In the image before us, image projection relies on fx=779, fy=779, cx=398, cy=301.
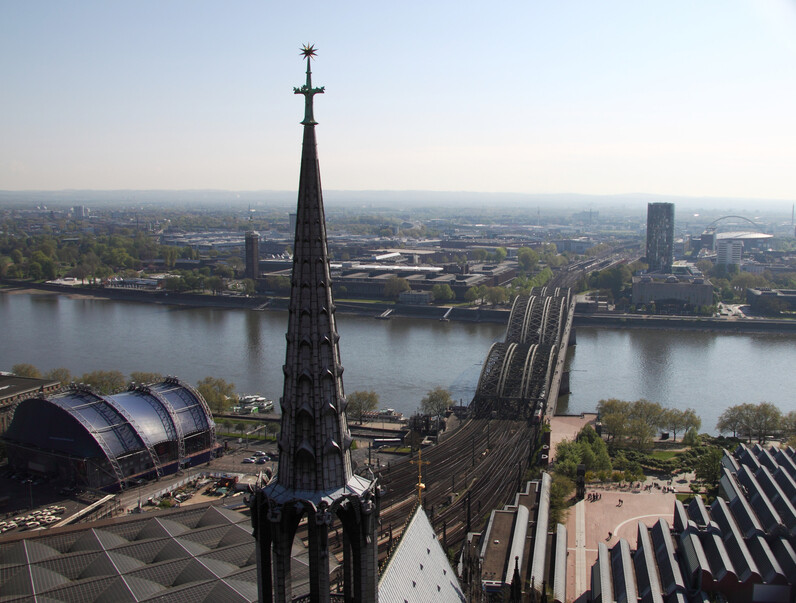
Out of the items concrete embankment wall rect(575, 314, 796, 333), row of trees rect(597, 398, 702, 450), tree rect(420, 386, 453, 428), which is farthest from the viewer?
concrete embankment wall rect(575, 314, 796, 333)

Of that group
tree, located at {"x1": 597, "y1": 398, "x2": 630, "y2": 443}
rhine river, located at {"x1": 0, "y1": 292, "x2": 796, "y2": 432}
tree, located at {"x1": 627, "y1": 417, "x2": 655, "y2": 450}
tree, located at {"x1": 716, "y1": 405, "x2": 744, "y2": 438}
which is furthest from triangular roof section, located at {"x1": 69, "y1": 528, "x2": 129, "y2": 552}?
tree, located at {"x1": 716, "y1": 405, "x2": 744, "y2": 438}

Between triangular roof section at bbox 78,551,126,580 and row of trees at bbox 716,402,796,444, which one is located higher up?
triangular roof section at bbox 78,551,126,580

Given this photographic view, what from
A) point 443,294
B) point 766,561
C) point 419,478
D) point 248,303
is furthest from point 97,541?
point 248,303

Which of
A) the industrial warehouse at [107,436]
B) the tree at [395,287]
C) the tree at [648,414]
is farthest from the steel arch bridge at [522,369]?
the tree at [395,287]

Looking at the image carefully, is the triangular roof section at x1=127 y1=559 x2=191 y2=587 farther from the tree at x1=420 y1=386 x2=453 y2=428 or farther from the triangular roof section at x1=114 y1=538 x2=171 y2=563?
the tree at x1=420 y1=386 x2=453 y2=428

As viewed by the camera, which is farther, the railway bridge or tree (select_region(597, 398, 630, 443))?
tree (select_region(597, 398, 630, 443))

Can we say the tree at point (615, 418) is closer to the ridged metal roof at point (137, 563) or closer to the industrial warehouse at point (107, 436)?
the industrial warehouse at point (107, 436)

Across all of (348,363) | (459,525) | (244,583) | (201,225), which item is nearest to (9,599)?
(244,583)
